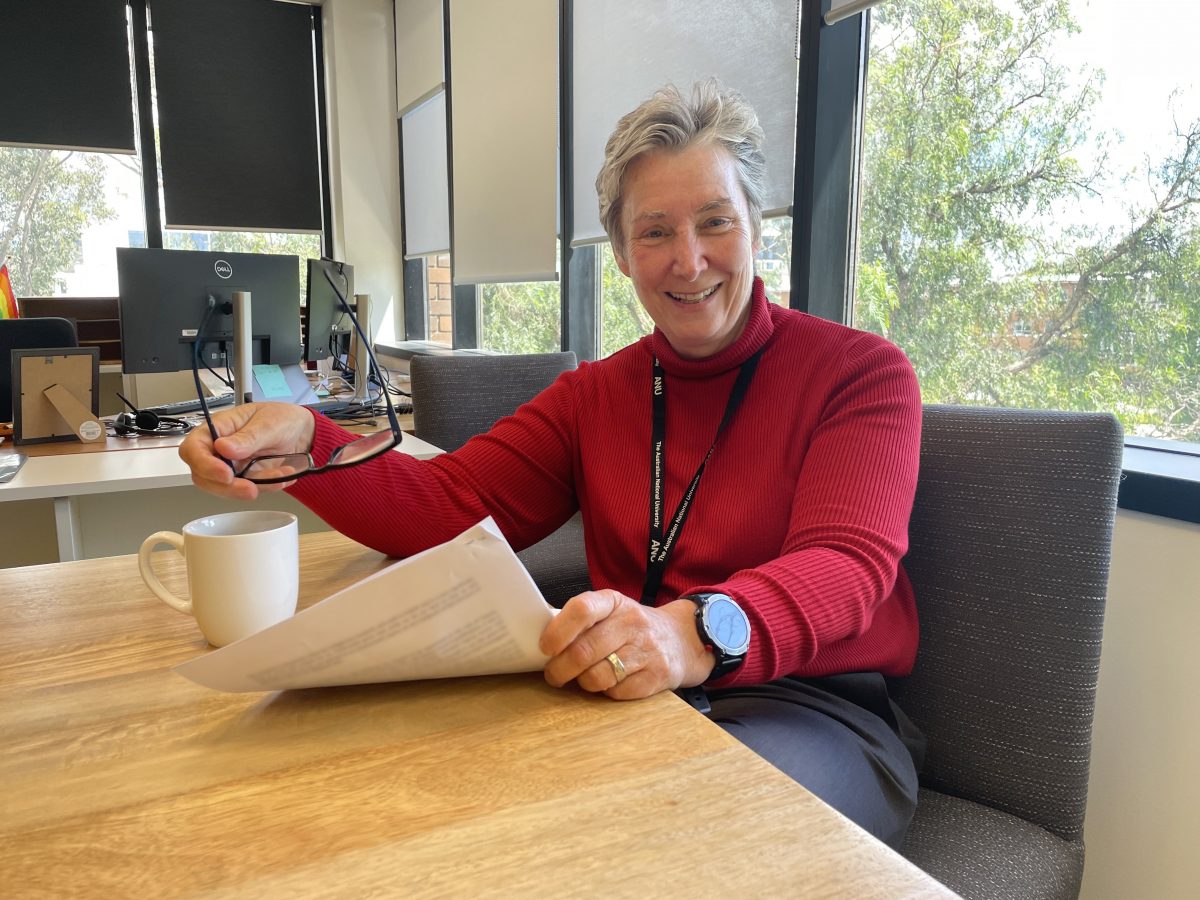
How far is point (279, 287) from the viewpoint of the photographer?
2.41 m

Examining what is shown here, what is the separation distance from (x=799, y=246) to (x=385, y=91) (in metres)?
4.03

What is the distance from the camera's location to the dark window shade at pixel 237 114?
482 centimetres

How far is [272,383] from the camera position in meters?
2.34

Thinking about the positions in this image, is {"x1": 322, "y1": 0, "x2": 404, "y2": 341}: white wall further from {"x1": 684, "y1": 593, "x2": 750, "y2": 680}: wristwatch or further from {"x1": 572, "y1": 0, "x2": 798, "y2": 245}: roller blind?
{"x1": 684, "y1": 593, "x2": 750, "y2": 680}: wristwatch

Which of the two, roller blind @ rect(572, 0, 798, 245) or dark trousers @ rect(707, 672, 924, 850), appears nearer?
dark trousers @ rect(707, 672, 924, 850)

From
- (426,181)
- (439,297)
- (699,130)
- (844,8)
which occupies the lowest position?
(439,297)

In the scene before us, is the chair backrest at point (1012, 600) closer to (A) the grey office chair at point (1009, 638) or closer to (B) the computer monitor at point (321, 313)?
(A) the grey office chair at point (1009, 638)

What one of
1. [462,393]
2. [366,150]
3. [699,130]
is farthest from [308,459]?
[366,150]

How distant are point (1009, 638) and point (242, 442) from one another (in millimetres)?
949

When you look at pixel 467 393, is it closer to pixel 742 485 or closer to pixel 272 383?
pixel 272 383

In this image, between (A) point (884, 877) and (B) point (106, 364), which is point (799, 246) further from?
(B) point (106, 364)

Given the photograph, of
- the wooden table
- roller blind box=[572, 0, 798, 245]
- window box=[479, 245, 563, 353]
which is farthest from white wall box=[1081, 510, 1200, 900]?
window box=[479, 245, 563, 353]

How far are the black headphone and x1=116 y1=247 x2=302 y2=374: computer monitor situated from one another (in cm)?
15

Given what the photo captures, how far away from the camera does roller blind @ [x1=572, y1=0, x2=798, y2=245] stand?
6.62 ft
